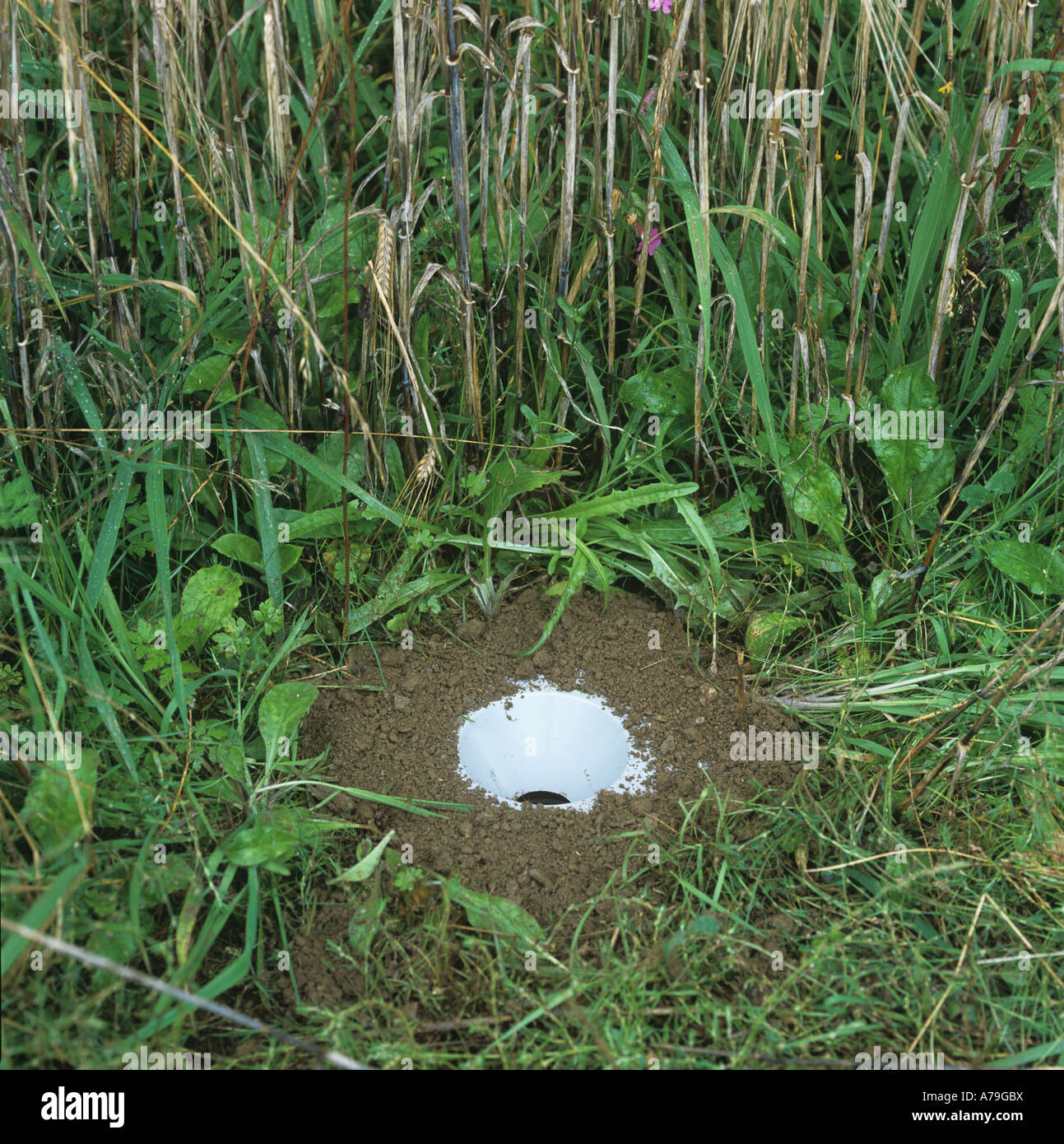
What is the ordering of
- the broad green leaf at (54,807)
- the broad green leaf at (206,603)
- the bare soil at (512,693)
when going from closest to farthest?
the broad green leaf at (54,807), the bare soil at (512,693), the broad green leaf at (206,603)

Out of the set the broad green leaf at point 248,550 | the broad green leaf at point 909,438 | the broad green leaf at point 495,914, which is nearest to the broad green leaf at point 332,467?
the broad green leaf at point 248,550

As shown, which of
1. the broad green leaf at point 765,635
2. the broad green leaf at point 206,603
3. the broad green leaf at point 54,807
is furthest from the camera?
the broad green leaf at point 765,635

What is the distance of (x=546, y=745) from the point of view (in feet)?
6.68

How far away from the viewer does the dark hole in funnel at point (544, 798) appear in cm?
202

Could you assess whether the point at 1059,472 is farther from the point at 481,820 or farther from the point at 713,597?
the point at 481,820

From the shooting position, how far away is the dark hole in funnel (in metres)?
2.02

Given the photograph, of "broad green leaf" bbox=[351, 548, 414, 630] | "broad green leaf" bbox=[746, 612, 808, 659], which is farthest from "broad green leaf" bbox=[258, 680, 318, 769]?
"broad green leaf" bbox=[746, 612, 808, 659]

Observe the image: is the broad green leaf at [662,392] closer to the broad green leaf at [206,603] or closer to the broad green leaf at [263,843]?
the broad green leaf at [206,603]

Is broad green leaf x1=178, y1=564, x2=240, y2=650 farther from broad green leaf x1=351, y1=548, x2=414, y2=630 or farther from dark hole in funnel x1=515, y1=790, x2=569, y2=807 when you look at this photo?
dark hole in funnel x1=515, y1=790, x2=569, y2=807

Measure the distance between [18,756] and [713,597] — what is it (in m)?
1.24

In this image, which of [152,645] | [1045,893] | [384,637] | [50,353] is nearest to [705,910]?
[1045,893]

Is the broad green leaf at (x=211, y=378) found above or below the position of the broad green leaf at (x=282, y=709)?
above

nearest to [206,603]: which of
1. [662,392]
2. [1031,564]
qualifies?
[662,392]

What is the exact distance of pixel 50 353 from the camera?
197cm
